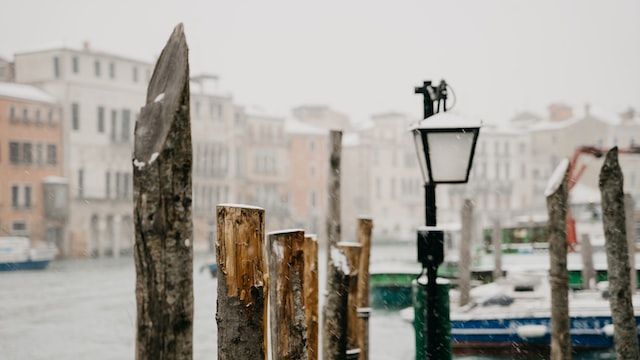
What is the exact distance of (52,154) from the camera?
37219 millimetres

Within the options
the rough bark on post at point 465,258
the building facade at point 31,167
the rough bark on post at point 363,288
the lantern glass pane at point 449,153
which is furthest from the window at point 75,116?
the lantern glass pane at point 449,153

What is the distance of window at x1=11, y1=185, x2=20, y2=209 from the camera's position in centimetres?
3522

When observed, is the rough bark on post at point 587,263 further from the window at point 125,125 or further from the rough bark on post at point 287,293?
the window at point 125,125

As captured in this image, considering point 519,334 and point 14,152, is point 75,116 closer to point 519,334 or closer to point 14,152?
point 14,152

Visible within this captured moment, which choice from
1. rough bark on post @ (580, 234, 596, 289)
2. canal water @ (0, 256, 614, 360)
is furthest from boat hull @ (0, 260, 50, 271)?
rough bark on post @ (580, 234, 596, 289)

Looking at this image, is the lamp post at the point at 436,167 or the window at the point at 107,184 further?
the window at the point at 107,184

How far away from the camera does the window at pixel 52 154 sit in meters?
37.1

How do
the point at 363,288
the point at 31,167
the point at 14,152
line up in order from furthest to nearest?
the point at 31,167, the point at 14,152, the point at 363,288

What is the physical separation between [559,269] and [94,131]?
34.0 meters

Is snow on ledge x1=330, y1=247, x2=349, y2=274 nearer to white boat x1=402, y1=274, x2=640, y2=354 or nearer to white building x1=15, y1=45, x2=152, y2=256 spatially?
white boat x1=402, y1=274, x2=640, y2=354

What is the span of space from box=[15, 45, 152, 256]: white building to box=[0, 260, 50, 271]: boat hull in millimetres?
4759

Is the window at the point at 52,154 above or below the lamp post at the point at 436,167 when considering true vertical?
above

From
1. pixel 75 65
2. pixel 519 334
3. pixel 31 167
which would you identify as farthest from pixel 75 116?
pixel 519 334

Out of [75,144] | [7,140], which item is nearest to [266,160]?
[75,144]
